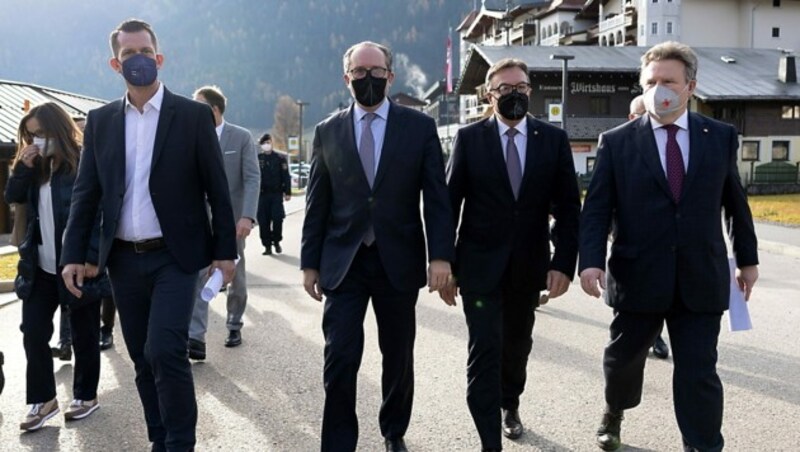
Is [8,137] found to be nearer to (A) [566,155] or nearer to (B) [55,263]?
(B) [55,263]

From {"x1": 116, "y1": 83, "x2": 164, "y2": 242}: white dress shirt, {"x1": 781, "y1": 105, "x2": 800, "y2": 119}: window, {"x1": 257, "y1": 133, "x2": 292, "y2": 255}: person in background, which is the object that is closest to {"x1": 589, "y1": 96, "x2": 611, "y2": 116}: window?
{"x1": 781, "y1": 105, "x2": 800, "y2": 119}: window

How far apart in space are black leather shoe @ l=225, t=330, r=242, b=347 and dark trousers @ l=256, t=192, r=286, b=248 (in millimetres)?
7152

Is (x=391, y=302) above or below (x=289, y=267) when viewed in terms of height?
above

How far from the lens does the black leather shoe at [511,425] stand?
4.35 metres

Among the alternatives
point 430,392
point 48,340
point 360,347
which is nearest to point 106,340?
point 48,340

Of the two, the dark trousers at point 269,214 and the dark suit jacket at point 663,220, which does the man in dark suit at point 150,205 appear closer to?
the dark suit jacket at point 663,220

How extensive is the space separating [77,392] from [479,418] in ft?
8.32

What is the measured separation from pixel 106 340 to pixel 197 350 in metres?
1.15

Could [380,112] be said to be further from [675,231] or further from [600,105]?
[600,105]

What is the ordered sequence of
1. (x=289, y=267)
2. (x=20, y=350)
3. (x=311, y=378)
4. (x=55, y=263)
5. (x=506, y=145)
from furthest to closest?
(x=289, y=267)
(x=20, y=350)
(x=311, y=378)
(x=55, y=263)
(x=506, y=145)

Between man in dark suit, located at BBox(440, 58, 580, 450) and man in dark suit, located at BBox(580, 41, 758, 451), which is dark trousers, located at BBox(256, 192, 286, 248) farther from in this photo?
man in dark suit, located at BBox(580, 41, 758, 451)

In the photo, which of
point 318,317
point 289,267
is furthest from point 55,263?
point 289,267

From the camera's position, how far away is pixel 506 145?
427cm

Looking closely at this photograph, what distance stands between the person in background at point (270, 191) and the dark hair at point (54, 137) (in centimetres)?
888
